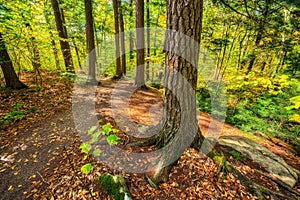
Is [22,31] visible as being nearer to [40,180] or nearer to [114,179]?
[40,180]

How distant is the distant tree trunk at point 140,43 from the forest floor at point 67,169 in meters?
3.77

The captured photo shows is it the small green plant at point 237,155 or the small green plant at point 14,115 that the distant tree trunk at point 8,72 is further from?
the small green plant at point 237,155

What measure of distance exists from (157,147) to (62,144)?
7.77 feet

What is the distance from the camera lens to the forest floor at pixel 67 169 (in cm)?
234

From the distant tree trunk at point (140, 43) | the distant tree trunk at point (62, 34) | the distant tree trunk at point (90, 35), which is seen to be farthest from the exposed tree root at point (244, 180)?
the distant tree trunk at point (62, 34)

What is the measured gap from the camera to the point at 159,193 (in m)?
2.32

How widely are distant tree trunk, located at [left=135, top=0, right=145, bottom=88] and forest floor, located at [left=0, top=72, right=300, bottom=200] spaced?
12.4 feet

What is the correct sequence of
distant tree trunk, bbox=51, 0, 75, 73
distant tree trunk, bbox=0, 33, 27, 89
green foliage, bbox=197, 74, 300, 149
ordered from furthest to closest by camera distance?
distant tree trunk, bbox=51, 0, 75, 73, distant tree trunk, bbox=0, 33, 27, 89, green foliage, bbox=197, 74, 300, 149

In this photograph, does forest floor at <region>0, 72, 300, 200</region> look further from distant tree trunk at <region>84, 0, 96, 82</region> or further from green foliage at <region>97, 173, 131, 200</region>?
distant tree trunk at <region>84, 0, 96, 82</region>

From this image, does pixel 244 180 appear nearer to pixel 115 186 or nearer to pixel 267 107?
pixel 115 186

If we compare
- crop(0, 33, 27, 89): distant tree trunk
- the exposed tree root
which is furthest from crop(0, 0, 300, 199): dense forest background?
the exposed tree root

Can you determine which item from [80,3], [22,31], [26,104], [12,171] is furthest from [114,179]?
[80,3]

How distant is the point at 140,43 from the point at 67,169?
673 cm

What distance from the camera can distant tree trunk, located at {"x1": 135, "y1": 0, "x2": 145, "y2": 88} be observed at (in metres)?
6.94
